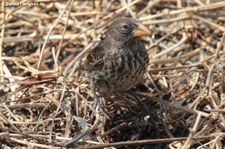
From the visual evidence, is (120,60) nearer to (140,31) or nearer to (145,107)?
(140,31)

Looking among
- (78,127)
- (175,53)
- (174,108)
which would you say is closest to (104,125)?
(78,127)

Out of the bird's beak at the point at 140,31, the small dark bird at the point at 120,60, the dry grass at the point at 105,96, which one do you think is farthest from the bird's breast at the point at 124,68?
the dry grass at the point at 105,96

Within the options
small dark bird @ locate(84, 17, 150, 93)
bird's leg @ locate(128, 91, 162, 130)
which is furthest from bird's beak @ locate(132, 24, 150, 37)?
bird's leg @ locate(128, 91, 162, 130)

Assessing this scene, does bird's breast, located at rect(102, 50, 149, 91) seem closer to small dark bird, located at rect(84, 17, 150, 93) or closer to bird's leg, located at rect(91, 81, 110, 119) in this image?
small dark bird, located at rect(84, 17, 150, 93)

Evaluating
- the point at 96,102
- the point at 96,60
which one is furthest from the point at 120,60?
the point at 96,102

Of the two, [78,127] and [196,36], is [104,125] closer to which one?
[78,127]

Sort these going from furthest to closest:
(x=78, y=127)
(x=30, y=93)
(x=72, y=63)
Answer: (x=72, y=63)
(x=30, y=93)
(x=78, y=127)
